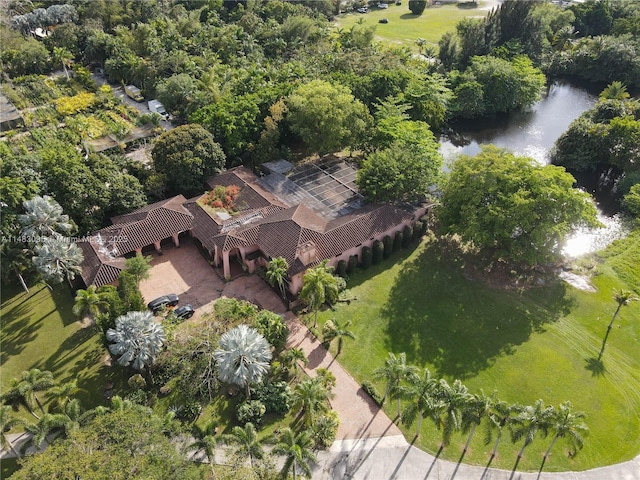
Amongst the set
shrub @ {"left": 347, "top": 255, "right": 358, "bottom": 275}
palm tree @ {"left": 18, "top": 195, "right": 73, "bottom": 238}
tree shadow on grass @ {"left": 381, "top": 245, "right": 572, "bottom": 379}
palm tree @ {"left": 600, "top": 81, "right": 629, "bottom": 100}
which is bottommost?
tree shadow on grass @ {"left": 381, "top": 245, "right": 572, "bottom": 379}

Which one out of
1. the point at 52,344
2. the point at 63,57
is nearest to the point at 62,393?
the point at 52,344

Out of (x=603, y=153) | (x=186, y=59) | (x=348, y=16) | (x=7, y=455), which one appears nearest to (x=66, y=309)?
(x=7, y=455)

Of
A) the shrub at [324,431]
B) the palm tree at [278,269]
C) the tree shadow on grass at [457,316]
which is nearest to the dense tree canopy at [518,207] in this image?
the tree shadow on grass at [457,316]

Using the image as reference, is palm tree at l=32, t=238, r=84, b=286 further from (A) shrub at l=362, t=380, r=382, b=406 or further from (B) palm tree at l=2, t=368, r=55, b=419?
(A) shrub at l=362, t=380, r=382, b=406

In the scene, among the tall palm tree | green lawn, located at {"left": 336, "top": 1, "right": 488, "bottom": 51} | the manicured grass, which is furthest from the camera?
green lawn, located at {"left": 336, "top": 1, "right": 488, "bottom": 51}

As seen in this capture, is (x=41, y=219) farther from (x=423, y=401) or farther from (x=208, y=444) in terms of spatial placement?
(x=423, y=401)

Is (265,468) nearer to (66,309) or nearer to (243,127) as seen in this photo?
(66,309)

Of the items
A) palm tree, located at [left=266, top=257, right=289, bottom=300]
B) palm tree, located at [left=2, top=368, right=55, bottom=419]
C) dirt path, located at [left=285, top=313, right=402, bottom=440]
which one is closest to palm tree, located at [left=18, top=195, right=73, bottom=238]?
palm tree, located at [left=2, top=368, right=55, bottom=419]
